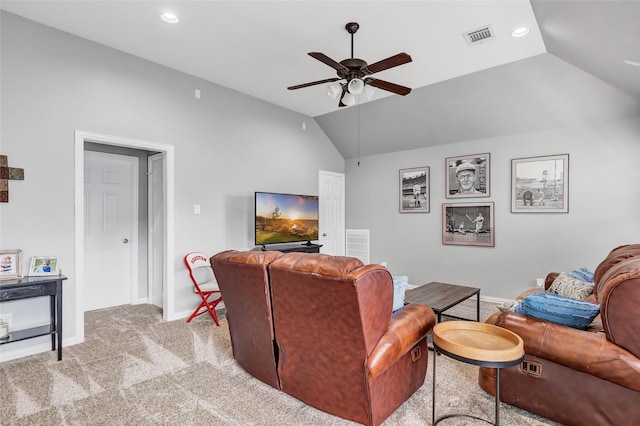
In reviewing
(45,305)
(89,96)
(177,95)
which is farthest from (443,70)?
(45,305)

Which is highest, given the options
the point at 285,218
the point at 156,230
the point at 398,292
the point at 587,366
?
the point at 285,218

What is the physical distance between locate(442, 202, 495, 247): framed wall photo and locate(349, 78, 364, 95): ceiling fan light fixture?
3123mm

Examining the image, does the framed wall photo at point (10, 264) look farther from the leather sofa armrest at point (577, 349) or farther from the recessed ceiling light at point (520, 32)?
the recessed ceiling light at point (520, 32)

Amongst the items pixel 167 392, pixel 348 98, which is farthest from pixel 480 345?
pixel 348 98

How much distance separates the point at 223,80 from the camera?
4414 millimetres

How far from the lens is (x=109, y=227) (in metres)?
4.59

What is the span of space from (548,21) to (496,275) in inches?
133

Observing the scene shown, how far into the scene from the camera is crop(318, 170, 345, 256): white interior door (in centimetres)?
625

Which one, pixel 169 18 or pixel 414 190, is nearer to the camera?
pixel 169 18

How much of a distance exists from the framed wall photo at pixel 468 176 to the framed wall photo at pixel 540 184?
0.38 metres

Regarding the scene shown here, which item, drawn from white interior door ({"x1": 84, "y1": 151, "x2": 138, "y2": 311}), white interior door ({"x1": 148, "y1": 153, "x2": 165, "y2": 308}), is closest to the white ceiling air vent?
white interior door ({"x1": 148, "y1": 153, "x2": 165, "y2": 308})

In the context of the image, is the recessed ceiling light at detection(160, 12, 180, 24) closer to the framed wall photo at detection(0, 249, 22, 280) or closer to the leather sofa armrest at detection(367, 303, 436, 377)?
the framed wall photo at detection(0, 249, 22, 280)

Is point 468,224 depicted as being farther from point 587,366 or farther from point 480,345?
point 480,345

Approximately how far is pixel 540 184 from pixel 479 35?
2.43 m
